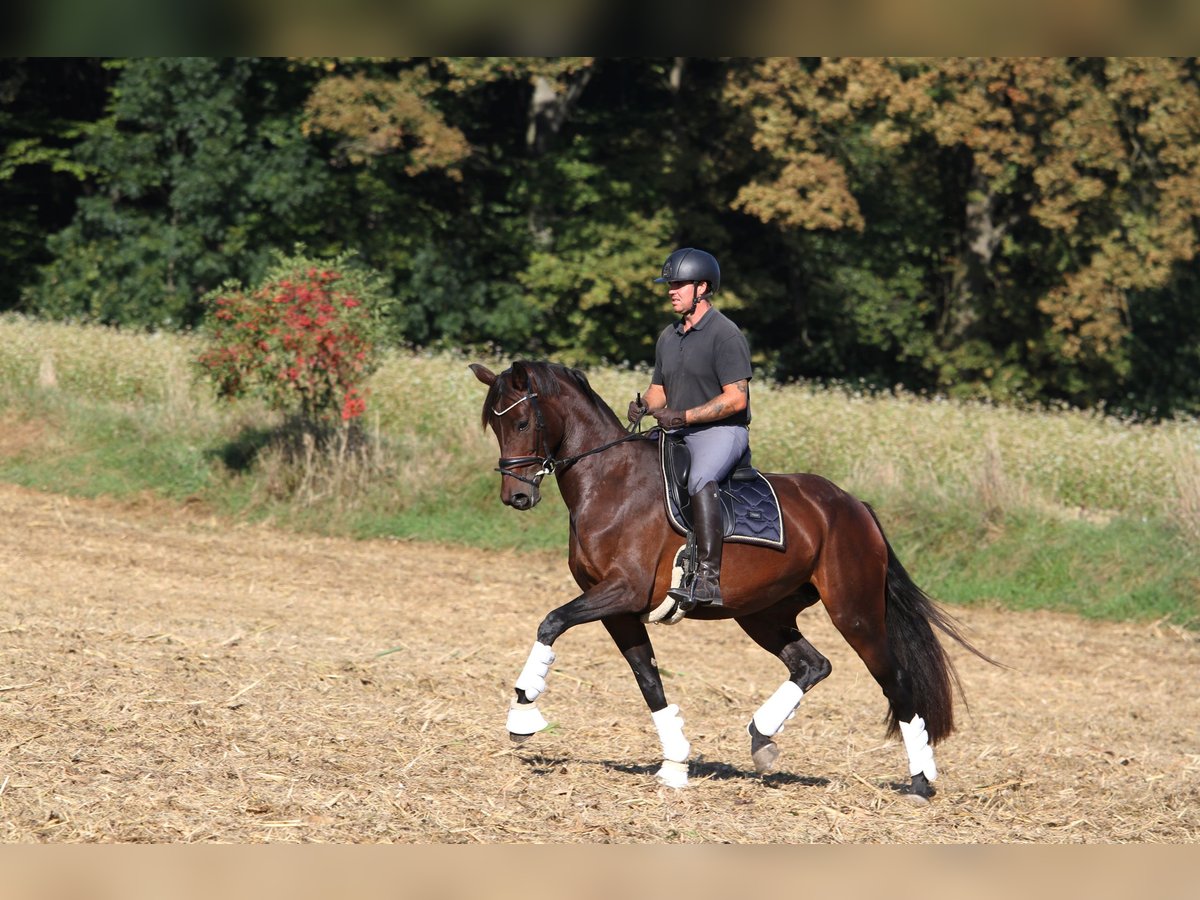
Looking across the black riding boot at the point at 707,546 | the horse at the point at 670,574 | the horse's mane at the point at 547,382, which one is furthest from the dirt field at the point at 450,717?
the horse's mane at the point at 547,382

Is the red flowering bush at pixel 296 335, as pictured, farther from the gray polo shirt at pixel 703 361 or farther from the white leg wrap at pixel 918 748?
the white leg wrap at pixel 918 748

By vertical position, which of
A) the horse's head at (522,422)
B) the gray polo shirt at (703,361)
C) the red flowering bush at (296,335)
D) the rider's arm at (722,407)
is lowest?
the red flowering bush at (296,335)

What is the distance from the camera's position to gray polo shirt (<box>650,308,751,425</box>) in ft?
25.7

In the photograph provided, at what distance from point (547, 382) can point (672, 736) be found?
2.12 meters

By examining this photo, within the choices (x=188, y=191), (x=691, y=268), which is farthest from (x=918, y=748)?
(x=188, y=191)

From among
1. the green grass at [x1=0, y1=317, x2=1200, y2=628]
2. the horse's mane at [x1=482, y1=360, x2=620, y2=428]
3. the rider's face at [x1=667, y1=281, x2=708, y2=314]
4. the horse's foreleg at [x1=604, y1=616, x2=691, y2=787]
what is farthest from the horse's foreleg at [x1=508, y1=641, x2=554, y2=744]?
the green grass at [x1=0, y1=317, x2=1200, y2=628]

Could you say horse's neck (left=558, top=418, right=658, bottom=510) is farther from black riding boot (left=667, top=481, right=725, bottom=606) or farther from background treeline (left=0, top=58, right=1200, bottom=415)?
background treeline (left=0, top=58, right=1200, bottom=415)

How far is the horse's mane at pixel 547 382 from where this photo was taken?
309 inches

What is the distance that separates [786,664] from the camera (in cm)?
845

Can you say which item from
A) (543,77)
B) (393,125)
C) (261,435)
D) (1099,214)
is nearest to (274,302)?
(261,435)

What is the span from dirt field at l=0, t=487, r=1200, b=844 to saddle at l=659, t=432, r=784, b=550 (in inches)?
57.9

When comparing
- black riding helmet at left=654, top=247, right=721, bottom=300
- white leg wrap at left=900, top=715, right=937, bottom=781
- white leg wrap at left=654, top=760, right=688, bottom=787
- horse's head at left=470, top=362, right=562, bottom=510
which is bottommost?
white leg wrap at left=654, top=760, right=688, bottom=787

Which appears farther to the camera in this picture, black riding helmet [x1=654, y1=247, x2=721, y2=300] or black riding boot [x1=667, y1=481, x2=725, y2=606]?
black riding boot [x1=667, y1=481, x2=725, y2=606]

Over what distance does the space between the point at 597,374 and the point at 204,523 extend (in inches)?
381
